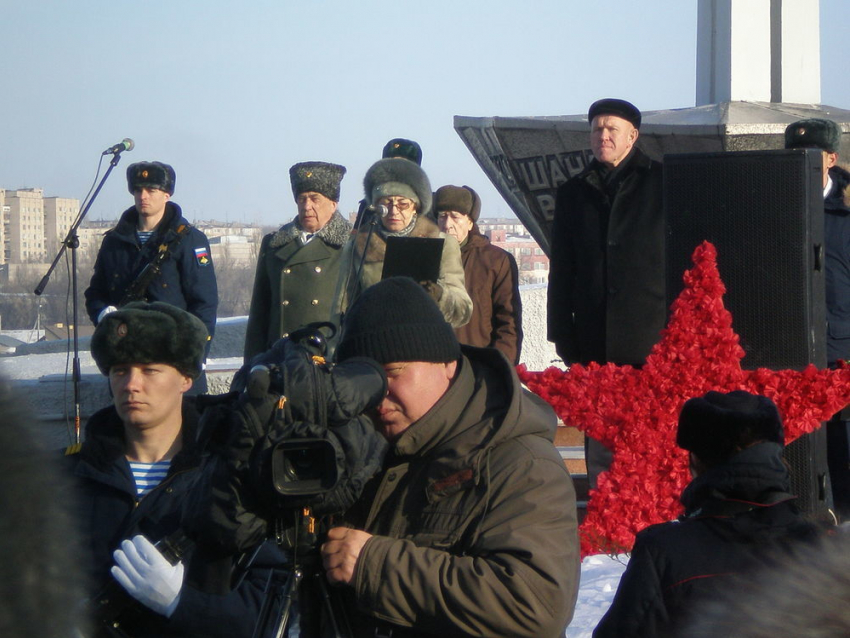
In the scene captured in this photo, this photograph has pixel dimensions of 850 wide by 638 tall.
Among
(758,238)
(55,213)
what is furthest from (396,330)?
(55,213)

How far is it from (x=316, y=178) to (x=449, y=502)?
10.9 ft

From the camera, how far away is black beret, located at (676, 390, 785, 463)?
2.96 m

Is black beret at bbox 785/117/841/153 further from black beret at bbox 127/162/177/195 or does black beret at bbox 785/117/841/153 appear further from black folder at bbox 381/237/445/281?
black beret at bbox 127/162/177/195

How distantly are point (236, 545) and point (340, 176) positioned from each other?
12.3ft

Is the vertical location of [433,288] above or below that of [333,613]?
above

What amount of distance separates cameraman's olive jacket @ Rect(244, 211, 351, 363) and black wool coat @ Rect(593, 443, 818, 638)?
114 inches

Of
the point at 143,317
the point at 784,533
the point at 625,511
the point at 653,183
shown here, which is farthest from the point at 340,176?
the point at 784,533

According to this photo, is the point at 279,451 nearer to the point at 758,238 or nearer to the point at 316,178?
the point at 758,238

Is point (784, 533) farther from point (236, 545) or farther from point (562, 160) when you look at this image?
point (562, 160)

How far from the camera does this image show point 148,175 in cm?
606

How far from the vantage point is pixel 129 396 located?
3223 mm

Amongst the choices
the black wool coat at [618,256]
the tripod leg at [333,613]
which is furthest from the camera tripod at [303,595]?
the black wool coat at [618,256]

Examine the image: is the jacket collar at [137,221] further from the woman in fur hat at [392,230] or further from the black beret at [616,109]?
the black beret at [616,109]

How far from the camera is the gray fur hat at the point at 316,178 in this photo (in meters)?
5.63
